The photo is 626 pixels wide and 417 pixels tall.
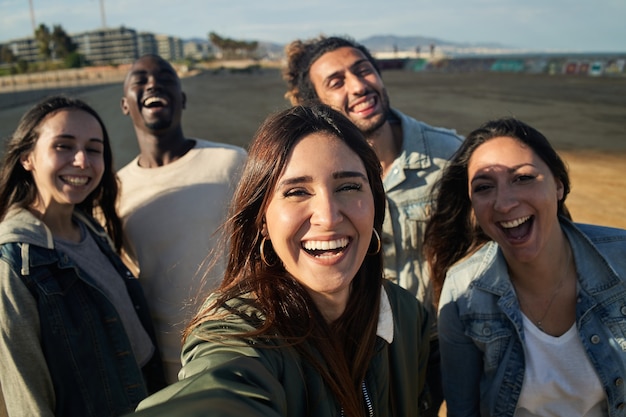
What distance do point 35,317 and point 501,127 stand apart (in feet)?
7.64

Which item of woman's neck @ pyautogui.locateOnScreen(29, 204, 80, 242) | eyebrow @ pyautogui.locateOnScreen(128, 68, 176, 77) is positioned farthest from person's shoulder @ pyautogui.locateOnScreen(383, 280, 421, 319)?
eyebrow @ pyautogui.locateOnScreen(128, 68, 176, 77)

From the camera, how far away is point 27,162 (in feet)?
8.63

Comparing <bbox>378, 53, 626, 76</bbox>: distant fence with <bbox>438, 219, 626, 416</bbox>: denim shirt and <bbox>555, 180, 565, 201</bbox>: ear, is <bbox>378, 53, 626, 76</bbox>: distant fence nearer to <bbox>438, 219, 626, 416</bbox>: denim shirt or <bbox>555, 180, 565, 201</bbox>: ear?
<bbox>555, 180, 565, 201</bbox>: ear

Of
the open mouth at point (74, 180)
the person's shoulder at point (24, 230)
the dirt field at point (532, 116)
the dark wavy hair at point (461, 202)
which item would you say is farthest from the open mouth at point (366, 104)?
the dirt field at point (532, 116)

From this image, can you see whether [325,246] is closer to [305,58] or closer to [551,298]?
[551,298]

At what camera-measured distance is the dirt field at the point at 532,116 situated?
945 centimetres

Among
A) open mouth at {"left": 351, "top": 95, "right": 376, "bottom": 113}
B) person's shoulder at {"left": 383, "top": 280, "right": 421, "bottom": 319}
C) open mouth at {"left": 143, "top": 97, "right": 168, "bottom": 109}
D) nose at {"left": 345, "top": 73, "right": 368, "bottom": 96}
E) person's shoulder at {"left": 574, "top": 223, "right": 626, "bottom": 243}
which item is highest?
nose at {"left": 345, "top": 73, "right": 368, "bottom": 96}

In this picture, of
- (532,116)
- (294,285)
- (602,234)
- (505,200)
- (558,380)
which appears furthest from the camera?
(532,116)

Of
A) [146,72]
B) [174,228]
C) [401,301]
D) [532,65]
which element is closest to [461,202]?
[401,301]

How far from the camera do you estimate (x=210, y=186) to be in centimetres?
327

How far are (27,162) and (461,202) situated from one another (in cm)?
233

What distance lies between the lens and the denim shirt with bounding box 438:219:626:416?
2186 mm

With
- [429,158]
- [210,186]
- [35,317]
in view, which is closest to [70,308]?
[35,317]

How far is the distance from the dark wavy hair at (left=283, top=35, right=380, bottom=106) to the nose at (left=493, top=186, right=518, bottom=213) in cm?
140
